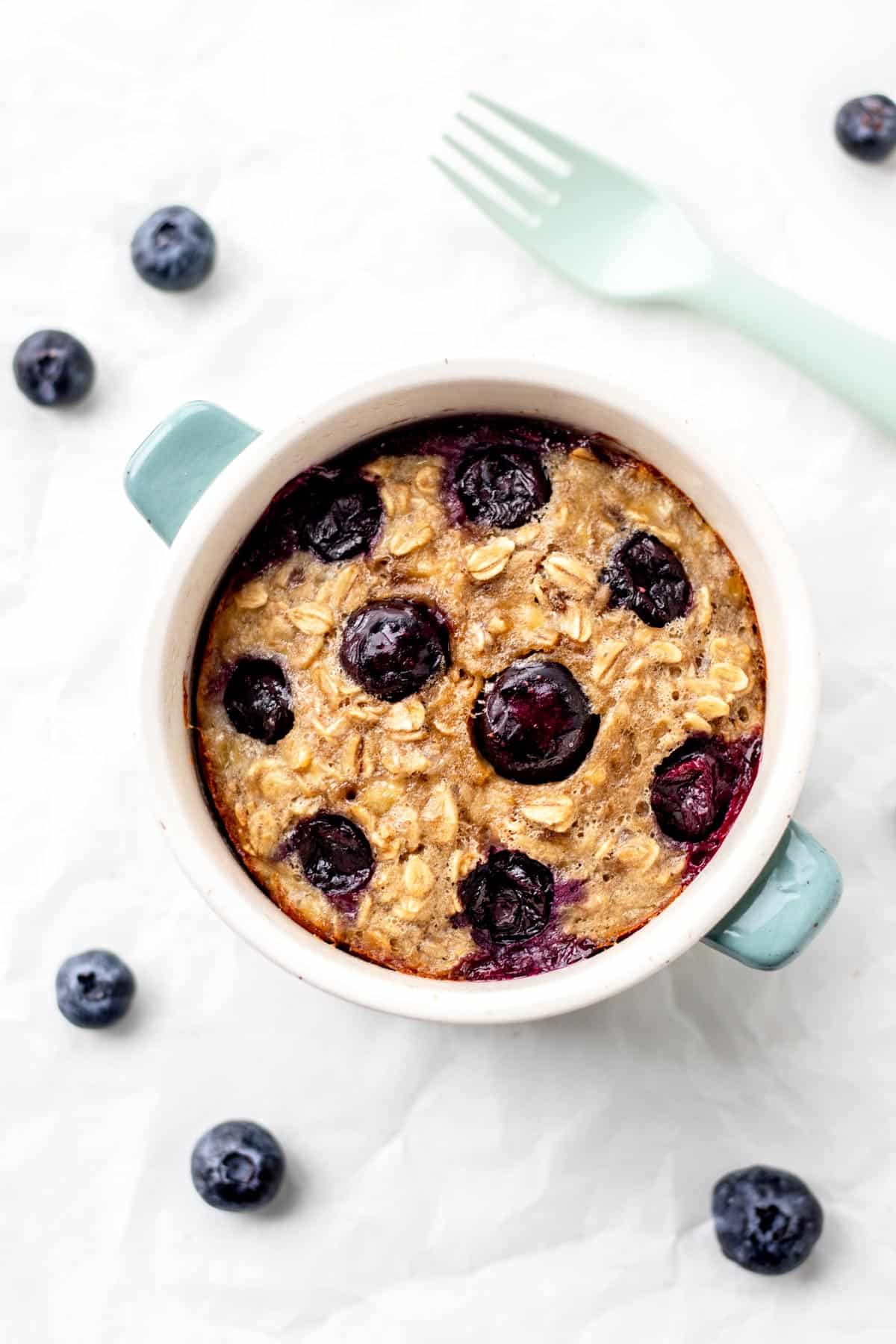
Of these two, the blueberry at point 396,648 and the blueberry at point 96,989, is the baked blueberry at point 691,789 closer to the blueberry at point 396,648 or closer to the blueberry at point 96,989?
the blueberry at point 396,648

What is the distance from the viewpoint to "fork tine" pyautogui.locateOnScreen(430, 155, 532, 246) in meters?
2.50

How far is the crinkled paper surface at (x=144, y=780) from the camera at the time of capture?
8.25 ft

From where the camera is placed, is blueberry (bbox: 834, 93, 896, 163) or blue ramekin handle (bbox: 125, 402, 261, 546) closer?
blue ramekin handle (bbox: 125, 402, 261, 546)

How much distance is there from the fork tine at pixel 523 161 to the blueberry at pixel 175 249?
50 cm

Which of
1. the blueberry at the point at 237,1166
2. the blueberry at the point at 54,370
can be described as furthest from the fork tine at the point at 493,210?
the blueberry at the point at 237,1166

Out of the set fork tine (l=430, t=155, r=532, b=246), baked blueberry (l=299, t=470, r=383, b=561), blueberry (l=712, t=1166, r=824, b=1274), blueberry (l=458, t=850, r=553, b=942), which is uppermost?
fork tine (l=430, t=155, r=532, b=246)

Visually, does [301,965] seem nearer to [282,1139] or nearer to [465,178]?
[282,1139]

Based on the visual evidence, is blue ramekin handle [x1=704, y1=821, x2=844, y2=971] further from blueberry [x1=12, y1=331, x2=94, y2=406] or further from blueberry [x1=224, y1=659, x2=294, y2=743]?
blueberry [x1=12, y1=331, x2=94, y2=406]

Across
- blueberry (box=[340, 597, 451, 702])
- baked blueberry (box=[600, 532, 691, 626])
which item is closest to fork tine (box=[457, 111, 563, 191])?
baked blueberry (box=[600, 532, 691, 626])

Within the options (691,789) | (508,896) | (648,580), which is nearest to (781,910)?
(691,789)

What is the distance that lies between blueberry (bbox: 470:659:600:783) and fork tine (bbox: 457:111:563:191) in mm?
1004

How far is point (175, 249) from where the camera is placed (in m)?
2.50

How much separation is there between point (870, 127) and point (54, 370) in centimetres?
149

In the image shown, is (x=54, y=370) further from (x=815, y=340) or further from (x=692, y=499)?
(x=815, y=340)
